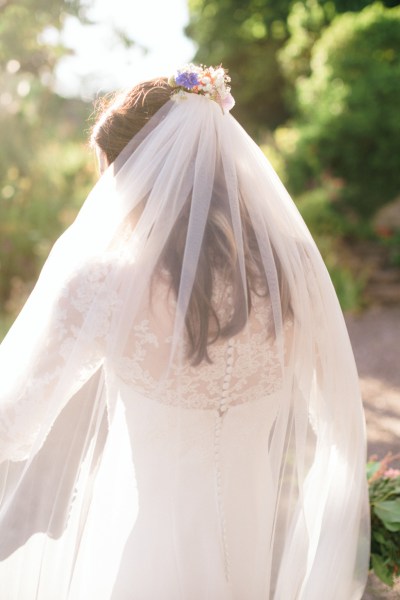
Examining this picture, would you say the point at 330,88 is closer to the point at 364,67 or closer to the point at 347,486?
the point at 364,67

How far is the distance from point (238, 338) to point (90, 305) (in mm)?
336

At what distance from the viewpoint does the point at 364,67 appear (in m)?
9.12

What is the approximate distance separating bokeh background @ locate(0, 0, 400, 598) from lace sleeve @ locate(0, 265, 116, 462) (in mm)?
3640

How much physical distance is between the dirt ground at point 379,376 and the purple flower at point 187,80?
6.86ft

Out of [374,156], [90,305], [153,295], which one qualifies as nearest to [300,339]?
[153,295]

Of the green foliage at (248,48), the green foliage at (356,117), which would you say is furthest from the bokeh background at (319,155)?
the green foliage at (248,48)

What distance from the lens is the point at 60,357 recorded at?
1.46 meters

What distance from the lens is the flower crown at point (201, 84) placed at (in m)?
1.60

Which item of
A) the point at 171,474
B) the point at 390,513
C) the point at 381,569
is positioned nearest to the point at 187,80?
the point at 171,474

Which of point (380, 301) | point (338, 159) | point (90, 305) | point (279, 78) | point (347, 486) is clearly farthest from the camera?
point (279, 78)

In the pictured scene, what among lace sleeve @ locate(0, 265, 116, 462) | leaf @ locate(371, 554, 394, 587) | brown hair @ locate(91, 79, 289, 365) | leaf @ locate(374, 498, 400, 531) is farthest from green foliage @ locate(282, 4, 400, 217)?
lace sleeve @ locate(0, 265, 116, 462)

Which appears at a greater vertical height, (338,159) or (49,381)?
(338,159)

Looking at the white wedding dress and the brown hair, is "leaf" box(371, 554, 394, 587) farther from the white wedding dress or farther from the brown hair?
the brown hair

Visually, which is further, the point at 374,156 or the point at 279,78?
the point at 279,78
